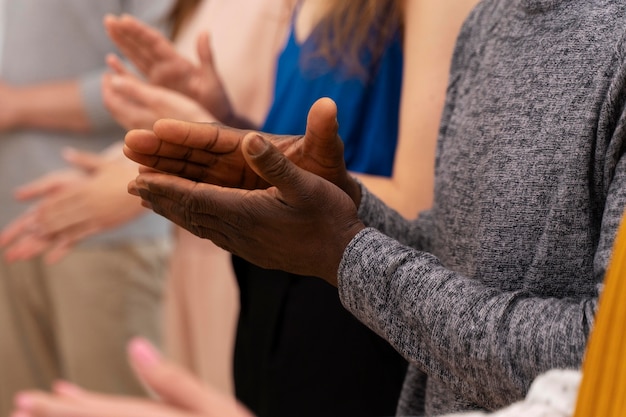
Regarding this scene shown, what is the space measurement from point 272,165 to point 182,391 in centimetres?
18

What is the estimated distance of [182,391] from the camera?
0.37 m

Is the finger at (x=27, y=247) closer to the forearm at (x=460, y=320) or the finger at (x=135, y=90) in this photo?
the finger at (x=135, y=90)

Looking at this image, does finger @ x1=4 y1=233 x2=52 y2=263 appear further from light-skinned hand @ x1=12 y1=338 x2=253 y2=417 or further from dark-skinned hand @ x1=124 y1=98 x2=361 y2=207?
light-skinned hand @ x1=12 y1=338 x2=253 y2=417

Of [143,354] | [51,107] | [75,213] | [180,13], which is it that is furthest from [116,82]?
[143,354]

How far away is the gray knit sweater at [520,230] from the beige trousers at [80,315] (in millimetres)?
1092

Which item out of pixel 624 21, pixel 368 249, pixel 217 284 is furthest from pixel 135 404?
pixel 217 284

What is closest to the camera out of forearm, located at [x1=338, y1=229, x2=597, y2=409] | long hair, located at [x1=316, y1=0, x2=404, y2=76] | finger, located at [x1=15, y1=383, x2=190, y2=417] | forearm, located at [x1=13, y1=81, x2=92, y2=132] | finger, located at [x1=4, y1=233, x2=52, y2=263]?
finger, located at [x1=15, y1=383, x2=190, y2=417]

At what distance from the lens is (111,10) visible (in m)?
1.54

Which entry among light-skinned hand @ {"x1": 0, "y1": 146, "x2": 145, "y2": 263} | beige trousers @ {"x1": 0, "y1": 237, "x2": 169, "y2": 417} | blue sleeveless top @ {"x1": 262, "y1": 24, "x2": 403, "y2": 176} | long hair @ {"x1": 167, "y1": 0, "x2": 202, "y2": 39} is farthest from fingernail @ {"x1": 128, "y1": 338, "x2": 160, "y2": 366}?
beige trousers @ {"x1": 0, "y1": 237, "x2": 169, "y2": 417}

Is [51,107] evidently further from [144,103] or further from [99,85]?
[144,103]

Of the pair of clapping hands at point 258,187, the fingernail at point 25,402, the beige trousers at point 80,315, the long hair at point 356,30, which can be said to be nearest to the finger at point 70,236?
the beige trousers at point 80,315

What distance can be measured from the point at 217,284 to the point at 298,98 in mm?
425

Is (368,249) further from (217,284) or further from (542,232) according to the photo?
(217,284)

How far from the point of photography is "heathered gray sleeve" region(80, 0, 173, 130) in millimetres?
1459
